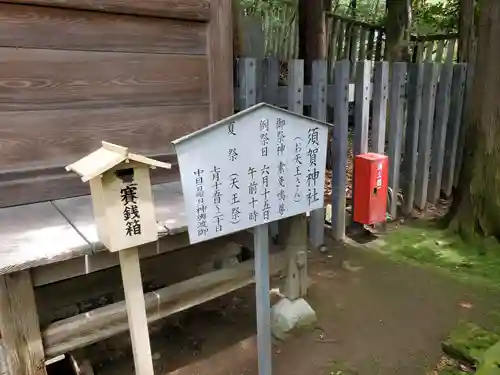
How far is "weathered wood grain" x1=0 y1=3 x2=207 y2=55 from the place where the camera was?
8.98 ft

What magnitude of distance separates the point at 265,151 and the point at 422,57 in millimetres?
9074

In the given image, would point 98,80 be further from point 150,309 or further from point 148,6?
point 150,309

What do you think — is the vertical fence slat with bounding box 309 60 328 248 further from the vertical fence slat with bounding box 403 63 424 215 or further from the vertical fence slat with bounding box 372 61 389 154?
the vertical fence slat with bounding box 403 63 424 215

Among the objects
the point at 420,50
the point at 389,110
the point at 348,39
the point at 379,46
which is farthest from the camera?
the point at 420,50

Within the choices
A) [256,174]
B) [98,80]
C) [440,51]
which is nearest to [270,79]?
[98,80]

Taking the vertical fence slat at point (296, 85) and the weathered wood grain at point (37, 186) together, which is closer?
the weathered wood grain at point (37, 186)

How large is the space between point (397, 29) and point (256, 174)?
7698 millimetres

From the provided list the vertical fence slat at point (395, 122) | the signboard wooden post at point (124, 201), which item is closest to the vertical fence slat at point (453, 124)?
the vertical fence slat at point (395, 122)

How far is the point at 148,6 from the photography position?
313 centimetres

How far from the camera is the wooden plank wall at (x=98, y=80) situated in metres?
2.79

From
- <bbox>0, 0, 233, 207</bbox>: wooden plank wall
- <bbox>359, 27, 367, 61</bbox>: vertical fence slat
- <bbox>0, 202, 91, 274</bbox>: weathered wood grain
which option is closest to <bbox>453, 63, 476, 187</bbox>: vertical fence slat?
<bbox>0, 0, 233, 207</bbox>: wooden plank wall

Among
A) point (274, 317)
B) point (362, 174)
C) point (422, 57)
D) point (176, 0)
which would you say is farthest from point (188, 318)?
point (422, 57)

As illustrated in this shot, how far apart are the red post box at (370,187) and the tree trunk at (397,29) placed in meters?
5.13

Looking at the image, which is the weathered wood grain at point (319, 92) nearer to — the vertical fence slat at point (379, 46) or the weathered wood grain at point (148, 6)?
the weathered wood grain at point (148, 6)
